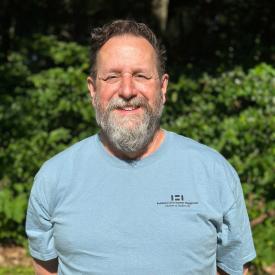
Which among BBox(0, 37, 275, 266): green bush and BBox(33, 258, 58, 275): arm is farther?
BBox(0, 37, 275, 266): green bush

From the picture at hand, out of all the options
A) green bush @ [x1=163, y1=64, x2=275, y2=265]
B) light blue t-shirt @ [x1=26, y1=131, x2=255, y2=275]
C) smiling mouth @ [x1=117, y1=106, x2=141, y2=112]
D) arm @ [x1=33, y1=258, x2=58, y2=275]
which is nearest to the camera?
light blue t-shirt @ [x1=26, y1=131, x2=255, y2=275]

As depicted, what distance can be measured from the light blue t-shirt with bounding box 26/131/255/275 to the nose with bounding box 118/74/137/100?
28 centimetres

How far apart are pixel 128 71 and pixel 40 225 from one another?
30.6 inches

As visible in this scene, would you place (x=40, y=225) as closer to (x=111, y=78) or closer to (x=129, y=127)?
(x=129, y=127)

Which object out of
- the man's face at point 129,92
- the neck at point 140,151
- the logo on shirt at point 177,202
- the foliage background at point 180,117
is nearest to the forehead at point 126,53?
the man's face at point 129,92

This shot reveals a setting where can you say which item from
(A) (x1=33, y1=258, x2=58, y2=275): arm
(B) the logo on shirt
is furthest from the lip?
(A) (x1=33, y1=258, x2=58, y2=275): arm

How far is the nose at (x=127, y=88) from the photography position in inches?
92.8

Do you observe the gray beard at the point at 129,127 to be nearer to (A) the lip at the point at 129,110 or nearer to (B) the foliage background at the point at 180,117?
(A) the lip at the point at 129,110

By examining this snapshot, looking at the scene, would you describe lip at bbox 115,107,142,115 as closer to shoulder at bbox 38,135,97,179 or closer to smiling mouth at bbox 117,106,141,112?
smiling mouth at bbox 117,106,141,112

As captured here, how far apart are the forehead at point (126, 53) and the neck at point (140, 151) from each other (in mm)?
314

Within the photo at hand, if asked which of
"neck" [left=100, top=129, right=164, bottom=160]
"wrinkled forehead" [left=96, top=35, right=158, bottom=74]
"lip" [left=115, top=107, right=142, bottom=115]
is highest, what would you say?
"wrinkled forehead" [left=96, top=35, right=158, bottom=74]

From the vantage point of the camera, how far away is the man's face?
2.39 m

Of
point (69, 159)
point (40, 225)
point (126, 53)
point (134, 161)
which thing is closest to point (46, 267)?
point (40, 225)

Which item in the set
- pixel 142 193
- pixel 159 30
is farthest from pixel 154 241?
pixel 159 30
